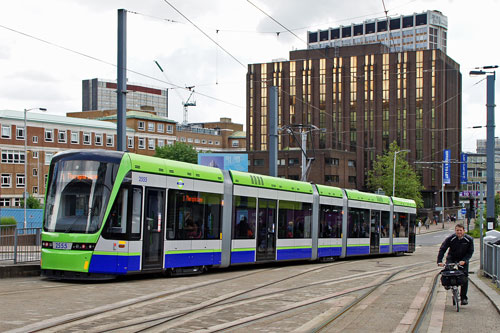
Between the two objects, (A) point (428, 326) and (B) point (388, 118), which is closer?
(A) point (428, 326)

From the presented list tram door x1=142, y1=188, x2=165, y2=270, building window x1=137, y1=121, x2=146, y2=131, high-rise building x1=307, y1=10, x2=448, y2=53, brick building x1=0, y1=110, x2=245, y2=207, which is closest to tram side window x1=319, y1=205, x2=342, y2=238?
tram door x1=142, y1=188, x2=165, y2=270

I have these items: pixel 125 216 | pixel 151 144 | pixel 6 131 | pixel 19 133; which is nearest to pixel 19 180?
pixel 19 133

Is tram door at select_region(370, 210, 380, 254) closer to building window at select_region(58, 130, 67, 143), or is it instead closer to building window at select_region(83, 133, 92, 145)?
building window at select_region(58, 130, 67, 143)

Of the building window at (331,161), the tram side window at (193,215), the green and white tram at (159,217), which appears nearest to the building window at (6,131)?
the building window at (331,161)

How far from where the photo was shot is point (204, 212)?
17.6 metres

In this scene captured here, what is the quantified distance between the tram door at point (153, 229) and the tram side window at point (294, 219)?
6.52m

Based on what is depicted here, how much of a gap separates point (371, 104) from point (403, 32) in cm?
7261

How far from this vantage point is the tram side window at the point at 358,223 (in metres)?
27.6

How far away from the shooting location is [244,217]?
19.6 meters

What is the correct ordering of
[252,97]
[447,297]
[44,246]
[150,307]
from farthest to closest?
[252,97] → [44,246] → [447,297] → [150,307]

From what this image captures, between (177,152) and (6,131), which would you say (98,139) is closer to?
(177,152)

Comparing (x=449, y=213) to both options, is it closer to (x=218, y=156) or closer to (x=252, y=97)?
(x=252, y=97)

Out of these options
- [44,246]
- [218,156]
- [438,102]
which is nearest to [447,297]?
[44,246]

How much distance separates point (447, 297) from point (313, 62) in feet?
346
